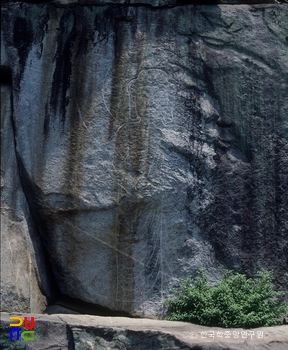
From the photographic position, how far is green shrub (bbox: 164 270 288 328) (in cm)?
468

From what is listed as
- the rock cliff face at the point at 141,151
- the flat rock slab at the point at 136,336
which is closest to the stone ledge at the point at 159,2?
the rock cliff face at the point at 141,151

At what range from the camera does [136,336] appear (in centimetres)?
445

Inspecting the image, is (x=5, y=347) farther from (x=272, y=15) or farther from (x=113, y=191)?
(x=272, y=15)

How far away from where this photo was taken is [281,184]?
5.04 m

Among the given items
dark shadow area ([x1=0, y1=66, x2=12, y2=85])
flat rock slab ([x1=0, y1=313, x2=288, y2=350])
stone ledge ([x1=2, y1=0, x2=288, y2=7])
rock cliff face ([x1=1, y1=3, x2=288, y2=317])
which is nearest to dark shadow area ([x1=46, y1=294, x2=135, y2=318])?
rock cliff face ([x1=1, y1=3, x2=288, y2=317])

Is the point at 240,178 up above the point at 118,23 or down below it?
below

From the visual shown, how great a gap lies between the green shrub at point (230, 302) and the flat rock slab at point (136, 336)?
0.09 metres

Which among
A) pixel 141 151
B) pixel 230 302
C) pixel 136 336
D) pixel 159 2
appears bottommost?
pixel 136 336

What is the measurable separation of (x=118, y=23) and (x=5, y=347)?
258 cm

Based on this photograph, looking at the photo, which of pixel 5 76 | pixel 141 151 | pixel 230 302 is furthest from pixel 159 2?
pixel 230 302

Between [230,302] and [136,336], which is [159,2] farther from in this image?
[136,336]

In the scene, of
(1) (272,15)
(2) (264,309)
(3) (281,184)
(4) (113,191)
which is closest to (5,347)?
(4) (113,191)

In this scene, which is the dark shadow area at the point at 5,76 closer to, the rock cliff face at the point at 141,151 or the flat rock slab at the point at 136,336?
the rock cliff face at the point at 141,151

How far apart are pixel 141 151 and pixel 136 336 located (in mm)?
1384
